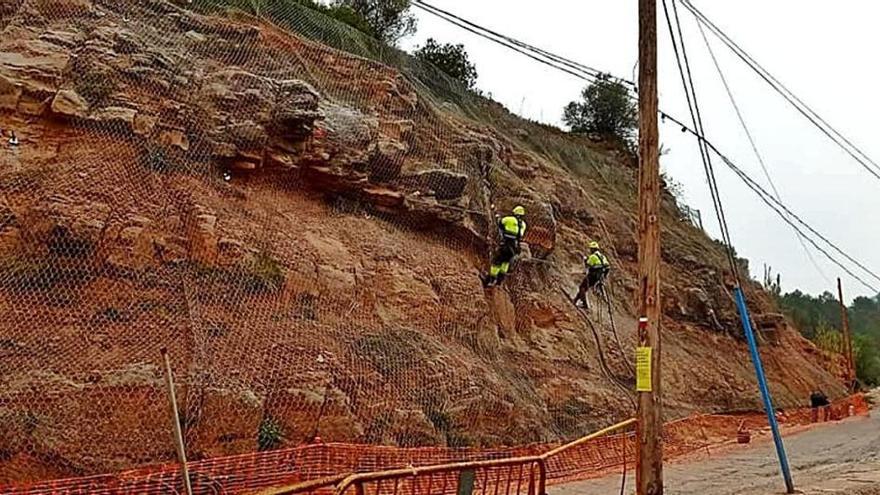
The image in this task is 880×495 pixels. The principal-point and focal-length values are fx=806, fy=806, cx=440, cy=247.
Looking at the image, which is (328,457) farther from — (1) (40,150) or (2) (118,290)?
(1) (40,150)

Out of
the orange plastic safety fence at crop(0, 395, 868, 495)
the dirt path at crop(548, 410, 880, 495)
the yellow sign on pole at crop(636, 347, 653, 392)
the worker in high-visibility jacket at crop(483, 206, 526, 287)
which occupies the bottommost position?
the orange plastic safety fence at crop(0, 395, 868, 495)

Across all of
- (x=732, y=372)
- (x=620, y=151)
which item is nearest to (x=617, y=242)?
(x=732, y=372)

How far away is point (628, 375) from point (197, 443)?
1156 cm

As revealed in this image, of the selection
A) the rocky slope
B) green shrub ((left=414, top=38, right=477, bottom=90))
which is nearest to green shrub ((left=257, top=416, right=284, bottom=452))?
the rocky slope

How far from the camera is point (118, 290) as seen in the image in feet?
36.6

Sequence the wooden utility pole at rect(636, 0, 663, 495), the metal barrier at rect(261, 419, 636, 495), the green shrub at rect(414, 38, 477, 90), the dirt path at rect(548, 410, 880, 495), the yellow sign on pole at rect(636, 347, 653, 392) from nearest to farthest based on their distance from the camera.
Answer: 1. the metal barrier at rect(261, 419, 636, 495)
2. the wooden utility pole at rect(636, 0, 663, 495)
3. the yellow sign on pole at rect(636, 347, 653, 392)
4. the dirt path at rect(548, 410, 880, 495)
5. the green shrub at rect(414, 38, 477, 90)

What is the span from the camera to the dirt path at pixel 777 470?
36.5 feet

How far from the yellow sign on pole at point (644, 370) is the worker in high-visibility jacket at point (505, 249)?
774 cm

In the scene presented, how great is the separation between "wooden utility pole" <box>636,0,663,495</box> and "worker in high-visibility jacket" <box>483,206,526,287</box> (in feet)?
23.4

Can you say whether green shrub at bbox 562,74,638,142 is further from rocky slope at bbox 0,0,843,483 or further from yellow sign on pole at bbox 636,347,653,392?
yellow sign on pole at bbox 636,347,653,392

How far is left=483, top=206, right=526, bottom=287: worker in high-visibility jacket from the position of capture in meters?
16.2

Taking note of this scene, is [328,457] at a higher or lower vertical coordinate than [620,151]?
lower

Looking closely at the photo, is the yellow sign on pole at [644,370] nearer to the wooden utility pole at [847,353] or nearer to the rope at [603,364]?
the rope at [603,364]

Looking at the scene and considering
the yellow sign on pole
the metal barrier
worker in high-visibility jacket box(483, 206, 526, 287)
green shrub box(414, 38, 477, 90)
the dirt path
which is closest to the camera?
the metal barrier
